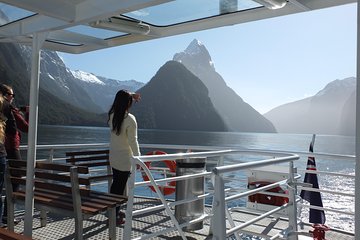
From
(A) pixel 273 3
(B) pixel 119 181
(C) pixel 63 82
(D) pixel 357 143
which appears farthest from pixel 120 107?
(C) pixel 63 82

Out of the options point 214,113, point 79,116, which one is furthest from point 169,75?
point 79,116

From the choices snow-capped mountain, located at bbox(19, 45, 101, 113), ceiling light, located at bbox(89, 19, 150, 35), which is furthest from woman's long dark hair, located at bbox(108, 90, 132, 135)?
snow-capped mountain, located at bbox(19, 45, 101, 113)

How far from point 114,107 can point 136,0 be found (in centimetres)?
132

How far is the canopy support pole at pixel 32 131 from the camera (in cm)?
307

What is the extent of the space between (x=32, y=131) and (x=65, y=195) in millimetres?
649

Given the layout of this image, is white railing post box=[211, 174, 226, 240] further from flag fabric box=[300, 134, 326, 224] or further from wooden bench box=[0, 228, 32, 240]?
flag fabric box=[300, 134, 326, 224]

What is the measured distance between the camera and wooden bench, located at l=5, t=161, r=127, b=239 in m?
Answer: 2.74

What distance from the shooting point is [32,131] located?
10.4ft

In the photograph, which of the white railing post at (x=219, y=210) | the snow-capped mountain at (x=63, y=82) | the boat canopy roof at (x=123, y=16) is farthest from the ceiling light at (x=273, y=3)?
the snow-capped mountain at (x=63, y=82)

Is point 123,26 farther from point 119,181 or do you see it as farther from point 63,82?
point 63,82

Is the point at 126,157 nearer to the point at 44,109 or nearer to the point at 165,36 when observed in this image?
the point at 165,36

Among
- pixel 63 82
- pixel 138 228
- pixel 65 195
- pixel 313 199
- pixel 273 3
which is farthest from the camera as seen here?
pixel 63 82

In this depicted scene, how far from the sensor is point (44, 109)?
358 ft

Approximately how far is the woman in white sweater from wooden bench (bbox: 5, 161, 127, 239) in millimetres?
470
